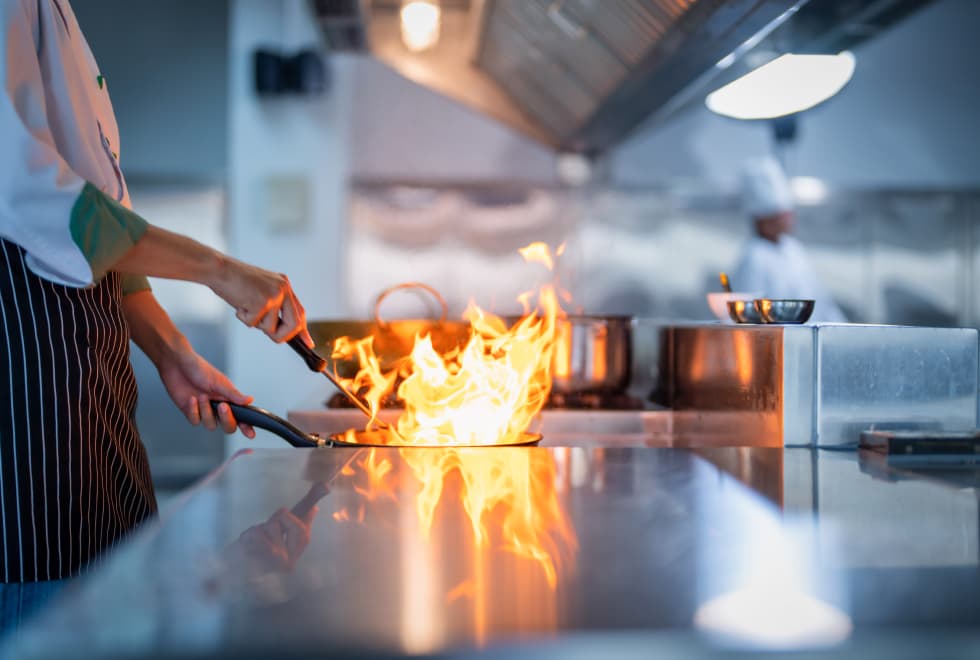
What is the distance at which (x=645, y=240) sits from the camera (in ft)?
14.8

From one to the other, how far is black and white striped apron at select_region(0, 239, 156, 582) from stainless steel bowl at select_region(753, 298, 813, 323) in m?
0.99

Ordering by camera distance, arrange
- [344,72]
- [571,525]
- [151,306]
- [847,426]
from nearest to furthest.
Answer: [571,525] → [847,426] → [151,306] → [344,72]

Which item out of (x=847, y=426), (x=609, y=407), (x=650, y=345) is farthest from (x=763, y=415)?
(x=650, y=345)

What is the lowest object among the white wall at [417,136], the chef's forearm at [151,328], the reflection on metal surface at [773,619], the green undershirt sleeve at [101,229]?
the reflection on metal surface at [773,619]

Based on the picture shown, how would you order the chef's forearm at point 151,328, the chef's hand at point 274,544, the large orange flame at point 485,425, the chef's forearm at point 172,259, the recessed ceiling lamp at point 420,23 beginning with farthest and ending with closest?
the recessed ceiling lamp at point 420,23
the chef's forearm at point 151,328
the chef's forearm at point 172,259
the large orange flame at point 485,425
the chef's hand at point 274,544

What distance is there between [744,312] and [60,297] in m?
1.02

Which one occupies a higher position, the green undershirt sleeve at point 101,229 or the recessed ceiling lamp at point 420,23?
the recessed ceiling lamp at point 420,23

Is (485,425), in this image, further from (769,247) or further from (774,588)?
(769,247)

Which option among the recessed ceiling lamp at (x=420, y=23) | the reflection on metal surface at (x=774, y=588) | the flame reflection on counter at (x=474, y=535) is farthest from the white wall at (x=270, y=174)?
the reflection on metal surface at (x=774, y=588)

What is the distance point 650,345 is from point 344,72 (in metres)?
2.71

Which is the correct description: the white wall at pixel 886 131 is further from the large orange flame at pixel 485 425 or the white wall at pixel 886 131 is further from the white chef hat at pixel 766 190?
the large orange flame at pixel 485 425

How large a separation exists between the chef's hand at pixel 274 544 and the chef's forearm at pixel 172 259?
48 cm

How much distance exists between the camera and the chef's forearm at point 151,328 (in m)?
1.47

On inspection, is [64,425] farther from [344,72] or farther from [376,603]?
[344,72]
